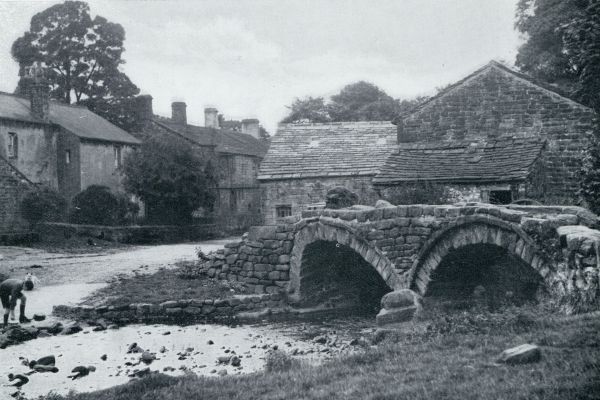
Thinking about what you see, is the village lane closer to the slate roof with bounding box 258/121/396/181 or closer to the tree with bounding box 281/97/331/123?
the slate roof with bounding box 258/121/396/181

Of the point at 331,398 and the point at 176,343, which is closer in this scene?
the point at 331,398

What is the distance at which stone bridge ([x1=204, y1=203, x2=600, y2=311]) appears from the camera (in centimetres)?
873

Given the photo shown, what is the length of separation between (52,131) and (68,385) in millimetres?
28140

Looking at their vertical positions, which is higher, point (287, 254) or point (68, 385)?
point (287, 254)

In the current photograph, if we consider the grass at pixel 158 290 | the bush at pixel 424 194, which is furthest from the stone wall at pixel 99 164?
the bush at pixel 424 194

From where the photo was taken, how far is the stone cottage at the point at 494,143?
17375 mm

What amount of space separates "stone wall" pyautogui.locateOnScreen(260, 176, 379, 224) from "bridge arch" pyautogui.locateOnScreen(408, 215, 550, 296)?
9716 millimetres

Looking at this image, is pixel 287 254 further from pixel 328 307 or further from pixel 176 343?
pixel 176 343

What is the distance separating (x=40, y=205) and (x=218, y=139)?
16439mm

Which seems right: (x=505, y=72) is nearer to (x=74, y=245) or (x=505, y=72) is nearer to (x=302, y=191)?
(x=302, y=191)

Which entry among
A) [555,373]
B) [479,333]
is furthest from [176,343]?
[555,373]

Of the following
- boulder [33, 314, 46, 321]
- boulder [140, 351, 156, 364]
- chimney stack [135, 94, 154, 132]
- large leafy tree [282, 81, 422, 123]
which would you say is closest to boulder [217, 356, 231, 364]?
boulder [140, 351, 156, 364]

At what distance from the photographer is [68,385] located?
9.52 m

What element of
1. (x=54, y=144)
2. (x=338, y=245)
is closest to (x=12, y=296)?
(x=338, y=245)
